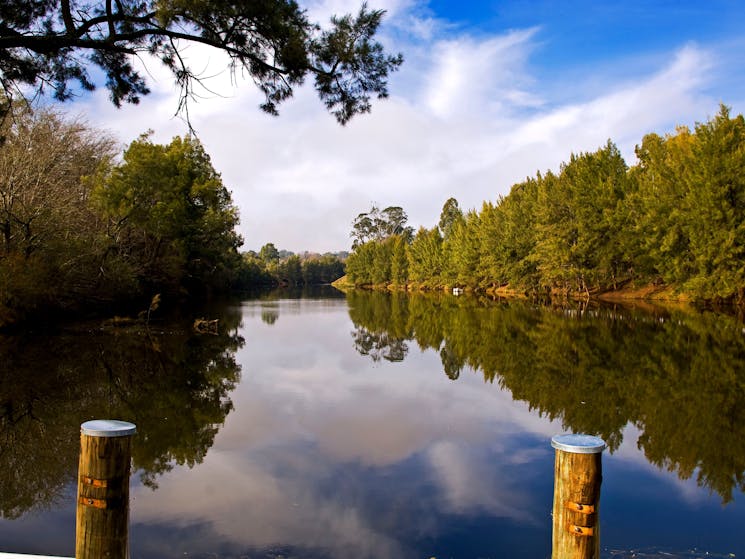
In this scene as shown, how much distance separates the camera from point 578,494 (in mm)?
3129

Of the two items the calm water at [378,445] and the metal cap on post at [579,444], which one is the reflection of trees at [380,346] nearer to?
the calm water at [378,445]

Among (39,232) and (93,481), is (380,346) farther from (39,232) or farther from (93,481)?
(93,481)

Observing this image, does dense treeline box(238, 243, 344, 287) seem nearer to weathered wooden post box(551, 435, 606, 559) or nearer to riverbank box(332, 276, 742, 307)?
riverbank box(332, 276, 742, 307)

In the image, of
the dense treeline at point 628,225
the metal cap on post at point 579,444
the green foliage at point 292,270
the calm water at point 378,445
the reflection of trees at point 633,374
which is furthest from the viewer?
the green foliage at point 292,270

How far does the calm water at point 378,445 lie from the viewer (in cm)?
519

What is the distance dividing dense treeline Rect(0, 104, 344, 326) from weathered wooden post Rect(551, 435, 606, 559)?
666 centimetres

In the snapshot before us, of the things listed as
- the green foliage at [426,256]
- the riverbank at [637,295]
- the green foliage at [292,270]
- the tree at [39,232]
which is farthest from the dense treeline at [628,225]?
the green foliage at [292,270]

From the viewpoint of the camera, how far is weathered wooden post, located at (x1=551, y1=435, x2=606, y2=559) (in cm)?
311

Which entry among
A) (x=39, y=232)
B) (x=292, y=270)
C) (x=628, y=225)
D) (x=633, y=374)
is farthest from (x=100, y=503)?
(x=292, y=270)

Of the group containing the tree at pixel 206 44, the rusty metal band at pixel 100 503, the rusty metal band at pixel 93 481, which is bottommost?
the rusty metal band at pixel 100 503

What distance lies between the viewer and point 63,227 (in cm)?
2128

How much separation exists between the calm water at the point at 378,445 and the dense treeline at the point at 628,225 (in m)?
17.9

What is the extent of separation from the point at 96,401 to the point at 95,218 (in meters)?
22.2

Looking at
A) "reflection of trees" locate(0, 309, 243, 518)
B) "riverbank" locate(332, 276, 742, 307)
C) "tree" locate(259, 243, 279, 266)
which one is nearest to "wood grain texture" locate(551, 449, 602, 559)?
"reflection of trees" locate(0, 309, 243, 518)
